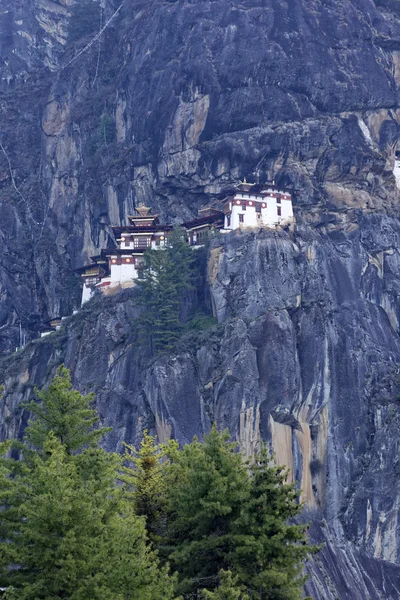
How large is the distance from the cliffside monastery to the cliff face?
6.92ft

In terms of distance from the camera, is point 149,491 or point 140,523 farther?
point 149,491

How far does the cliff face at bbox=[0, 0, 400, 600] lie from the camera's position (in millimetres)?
66250

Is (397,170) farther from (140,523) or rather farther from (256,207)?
(140,523)

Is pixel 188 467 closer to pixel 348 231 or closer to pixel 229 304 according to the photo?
pixel 229 304

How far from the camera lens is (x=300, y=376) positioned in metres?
67.9

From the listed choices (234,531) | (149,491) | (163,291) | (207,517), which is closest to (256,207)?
(163,291)

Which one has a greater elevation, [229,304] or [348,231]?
[348,231]

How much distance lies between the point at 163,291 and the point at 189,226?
27.2ft

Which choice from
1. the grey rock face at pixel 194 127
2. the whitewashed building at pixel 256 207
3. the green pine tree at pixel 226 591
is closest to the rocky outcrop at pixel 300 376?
the whitewashed building at pixel 256 207

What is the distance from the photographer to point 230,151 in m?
83.1

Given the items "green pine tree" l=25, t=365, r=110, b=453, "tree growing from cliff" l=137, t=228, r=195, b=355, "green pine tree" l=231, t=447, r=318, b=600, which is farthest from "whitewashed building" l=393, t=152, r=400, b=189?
"green pine tree" l=231, t=447, r=318, b=600

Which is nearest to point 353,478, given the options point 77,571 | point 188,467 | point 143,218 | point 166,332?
point 166,332

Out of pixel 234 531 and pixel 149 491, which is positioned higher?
pixel 149 491

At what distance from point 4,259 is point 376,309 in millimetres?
36911
